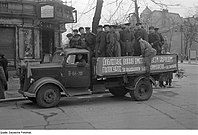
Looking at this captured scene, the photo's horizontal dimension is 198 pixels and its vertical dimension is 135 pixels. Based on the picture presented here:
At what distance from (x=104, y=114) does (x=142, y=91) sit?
2.75 m

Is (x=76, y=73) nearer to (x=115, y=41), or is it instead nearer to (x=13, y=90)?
(x=115, y=41)

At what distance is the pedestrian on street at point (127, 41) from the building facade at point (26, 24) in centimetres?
631

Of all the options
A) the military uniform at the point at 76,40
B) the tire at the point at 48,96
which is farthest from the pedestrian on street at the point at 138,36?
the tire at the point at 48,96

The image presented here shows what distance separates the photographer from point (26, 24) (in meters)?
16.6

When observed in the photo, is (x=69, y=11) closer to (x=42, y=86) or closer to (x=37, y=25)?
(x=37, y=25)

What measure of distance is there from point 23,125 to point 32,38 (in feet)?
37.2

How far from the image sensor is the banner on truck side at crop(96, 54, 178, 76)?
891 centimetres

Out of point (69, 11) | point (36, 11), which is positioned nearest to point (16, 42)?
point (36, 11)

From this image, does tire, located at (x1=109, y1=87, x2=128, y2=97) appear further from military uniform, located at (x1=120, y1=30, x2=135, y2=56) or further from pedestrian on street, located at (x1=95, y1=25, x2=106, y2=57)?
pedestrian on street, located at (x1=95, y1=25, x2=106, y2=57)

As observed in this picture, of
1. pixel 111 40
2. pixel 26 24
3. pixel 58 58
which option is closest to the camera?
pixel 58 58

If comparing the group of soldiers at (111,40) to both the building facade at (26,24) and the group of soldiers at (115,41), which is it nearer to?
the group of soldiers at (115,41)

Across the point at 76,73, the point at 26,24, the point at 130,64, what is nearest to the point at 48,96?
the point at 76,73

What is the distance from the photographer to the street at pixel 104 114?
6.09 metres

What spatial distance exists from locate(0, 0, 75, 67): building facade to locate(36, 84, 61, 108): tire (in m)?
7.46
